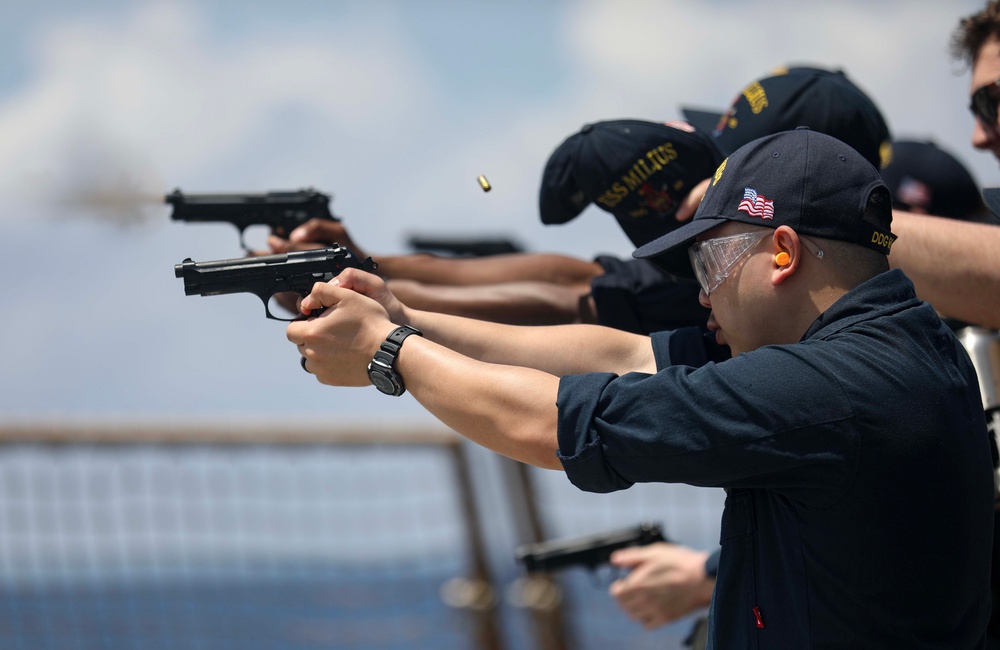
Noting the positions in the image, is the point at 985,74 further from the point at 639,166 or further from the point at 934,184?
the point at 639,166

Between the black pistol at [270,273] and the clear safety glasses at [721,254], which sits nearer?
the clear safety glasses at [721,254]

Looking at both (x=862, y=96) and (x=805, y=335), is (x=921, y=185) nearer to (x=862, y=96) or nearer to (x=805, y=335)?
(x=862, y=96)

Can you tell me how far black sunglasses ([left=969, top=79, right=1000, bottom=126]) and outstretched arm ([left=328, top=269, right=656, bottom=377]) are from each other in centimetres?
125

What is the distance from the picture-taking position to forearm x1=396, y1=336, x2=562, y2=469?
6.72 ft

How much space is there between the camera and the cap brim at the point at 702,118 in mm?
3352

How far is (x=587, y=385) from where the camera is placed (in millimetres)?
1999

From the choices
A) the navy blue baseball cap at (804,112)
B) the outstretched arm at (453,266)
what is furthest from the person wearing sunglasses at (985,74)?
the outstretched arm at (453,266)

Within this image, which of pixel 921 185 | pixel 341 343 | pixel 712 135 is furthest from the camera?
pixel 921 185

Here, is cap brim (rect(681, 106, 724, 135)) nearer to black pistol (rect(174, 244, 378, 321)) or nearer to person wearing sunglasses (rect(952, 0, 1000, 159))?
person wearing sunglasses (rect(952, 0, 1000, 159))

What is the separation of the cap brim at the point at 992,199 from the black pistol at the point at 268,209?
2.03 m

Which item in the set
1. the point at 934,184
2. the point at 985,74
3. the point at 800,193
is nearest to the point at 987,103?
the point at 985,74

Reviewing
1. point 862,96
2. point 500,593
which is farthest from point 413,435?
point 862,96

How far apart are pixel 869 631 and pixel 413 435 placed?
3.97 m

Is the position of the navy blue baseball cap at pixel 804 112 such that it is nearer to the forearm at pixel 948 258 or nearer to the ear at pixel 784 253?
the forearm at pixel 948 258
